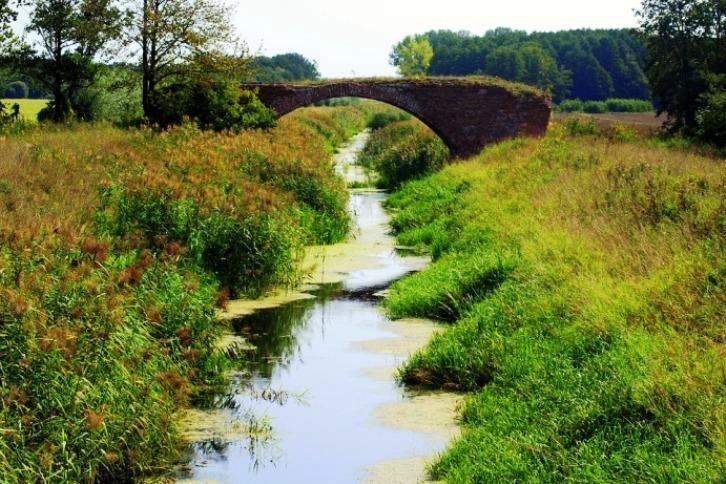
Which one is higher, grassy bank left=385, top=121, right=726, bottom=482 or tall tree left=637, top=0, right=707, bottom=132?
tall tree left=637, top=0, right=707, bottom=132

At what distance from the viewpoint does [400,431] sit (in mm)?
8031

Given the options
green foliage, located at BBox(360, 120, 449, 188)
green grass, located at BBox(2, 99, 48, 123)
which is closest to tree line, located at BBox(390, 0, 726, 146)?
green foliage, located at BBox(360, 120, 449, 188)

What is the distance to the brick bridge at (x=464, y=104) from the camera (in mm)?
33500

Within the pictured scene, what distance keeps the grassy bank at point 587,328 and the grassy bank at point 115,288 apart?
207 cm

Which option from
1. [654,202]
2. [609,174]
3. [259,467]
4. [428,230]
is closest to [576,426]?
[259,467]

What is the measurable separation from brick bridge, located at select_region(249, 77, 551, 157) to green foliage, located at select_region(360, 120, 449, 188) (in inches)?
33.2

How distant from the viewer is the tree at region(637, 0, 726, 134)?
29391 mm

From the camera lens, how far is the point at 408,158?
31.0 m

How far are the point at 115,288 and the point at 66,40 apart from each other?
78.1ft

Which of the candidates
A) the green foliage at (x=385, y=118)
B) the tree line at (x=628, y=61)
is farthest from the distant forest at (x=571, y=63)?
the green foliage at (x=385, y=118)

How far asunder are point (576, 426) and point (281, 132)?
71.9ft

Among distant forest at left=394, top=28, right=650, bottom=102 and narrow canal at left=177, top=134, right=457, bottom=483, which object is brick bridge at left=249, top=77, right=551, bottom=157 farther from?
distant forest at left=394, top=28, right=650, bottom=102

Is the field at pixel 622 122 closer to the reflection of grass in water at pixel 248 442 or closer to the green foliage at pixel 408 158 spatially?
the green foliage at pixel 408 158

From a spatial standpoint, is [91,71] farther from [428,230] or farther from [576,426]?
[576,426]
